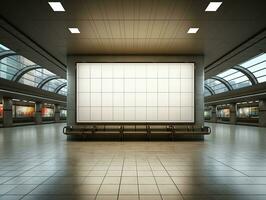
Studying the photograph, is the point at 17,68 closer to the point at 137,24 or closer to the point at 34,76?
the point at 34,76

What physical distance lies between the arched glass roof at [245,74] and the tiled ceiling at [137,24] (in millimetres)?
9546

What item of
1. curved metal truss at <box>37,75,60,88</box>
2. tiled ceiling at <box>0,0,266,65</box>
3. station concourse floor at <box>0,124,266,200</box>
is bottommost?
station concourse floor at <box>0,124,266,200</box>

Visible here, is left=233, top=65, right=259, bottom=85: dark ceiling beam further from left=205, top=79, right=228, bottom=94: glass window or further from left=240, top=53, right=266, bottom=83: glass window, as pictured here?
left=205, top=79, right=228, bottom=94: glass window

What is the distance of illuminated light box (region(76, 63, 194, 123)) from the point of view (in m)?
15.9

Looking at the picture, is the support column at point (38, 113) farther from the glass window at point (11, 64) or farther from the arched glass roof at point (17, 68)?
the glass window at point (11, 64)

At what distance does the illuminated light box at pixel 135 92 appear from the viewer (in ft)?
52.2

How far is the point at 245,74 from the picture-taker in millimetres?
27891

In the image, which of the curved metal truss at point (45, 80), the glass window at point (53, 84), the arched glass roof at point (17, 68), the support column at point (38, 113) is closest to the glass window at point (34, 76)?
the arched glass roof at point (17, 68)

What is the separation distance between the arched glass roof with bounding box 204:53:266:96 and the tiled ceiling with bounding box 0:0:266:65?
9.55 metres

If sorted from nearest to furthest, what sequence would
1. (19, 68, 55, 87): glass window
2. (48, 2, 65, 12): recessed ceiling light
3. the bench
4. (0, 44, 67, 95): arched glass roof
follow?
(48, 2, 65, 12): recessed ceiling light → the bench → (0, 44, 67, 95): arched glass roof → (19, 68, 55, 87): glass window


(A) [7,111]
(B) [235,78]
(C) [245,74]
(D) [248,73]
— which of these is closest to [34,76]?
(A) [7,111]

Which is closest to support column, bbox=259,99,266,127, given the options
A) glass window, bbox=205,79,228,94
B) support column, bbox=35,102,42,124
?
glass window, bbox=205,79,228,94

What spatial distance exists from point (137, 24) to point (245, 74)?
20.9m

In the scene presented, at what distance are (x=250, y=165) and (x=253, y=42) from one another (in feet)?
25.1
